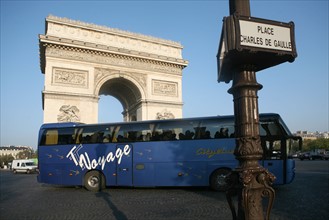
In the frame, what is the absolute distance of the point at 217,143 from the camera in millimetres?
10547

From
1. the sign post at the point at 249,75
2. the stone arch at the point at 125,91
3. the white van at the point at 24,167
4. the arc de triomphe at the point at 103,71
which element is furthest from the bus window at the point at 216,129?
the white van at the point at 24,167

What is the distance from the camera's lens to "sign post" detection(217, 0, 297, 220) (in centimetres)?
216

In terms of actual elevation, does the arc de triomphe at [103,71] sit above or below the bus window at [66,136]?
above

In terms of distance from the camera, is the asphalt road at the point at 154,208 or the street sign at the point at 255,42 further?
the asphalt road at the point at 154,208

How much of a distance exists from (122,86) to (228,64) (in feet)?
83.7

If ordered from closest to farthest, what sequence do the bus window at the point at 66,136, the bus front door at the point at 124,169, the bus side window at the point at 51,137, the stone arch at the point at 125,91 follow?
the bus front door at the point at 124,169 < the bus window at the point at 66,136 < the bus side window at the point at 51,137 < the stone arch at the point at 125,91

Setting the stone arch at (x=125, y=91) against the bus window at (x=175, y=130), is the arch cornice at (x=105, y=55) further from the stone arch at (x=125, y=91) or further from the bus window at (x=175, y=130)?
the bus window at (x=175, y=130)

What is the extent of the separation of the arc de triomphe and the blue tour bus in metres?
10.1

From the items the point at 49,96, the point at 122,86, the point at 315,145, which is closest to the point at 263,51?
the point at 49,96

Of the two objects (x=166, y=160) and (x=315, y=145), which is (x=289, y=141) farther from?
(x=315, y=145)

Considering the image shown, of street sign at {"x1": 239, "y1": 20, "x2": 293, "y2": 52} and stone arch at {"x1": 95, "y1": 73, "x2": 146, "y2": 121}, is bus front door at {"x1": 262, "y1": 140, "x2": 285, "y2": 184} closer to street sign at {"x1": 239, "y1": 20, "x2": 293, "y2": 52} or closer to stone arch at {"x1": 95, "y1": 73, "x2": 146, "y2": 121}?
street sign at {"x1": 239, "y1": 20, "x2": 293, "y2": 52}

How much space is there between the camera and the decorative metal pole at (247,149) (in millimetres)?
2170

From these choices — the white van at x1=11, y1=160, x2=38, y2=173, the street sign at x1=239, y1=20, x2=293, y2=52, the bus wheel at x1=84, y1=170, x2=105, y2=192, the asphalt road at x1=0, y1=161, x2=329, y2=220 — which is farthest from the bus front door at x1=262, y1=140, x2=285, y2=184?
the white van at x1=11, y1=160, x2=38, y2=173

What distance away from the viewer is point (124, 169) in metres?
11.3
